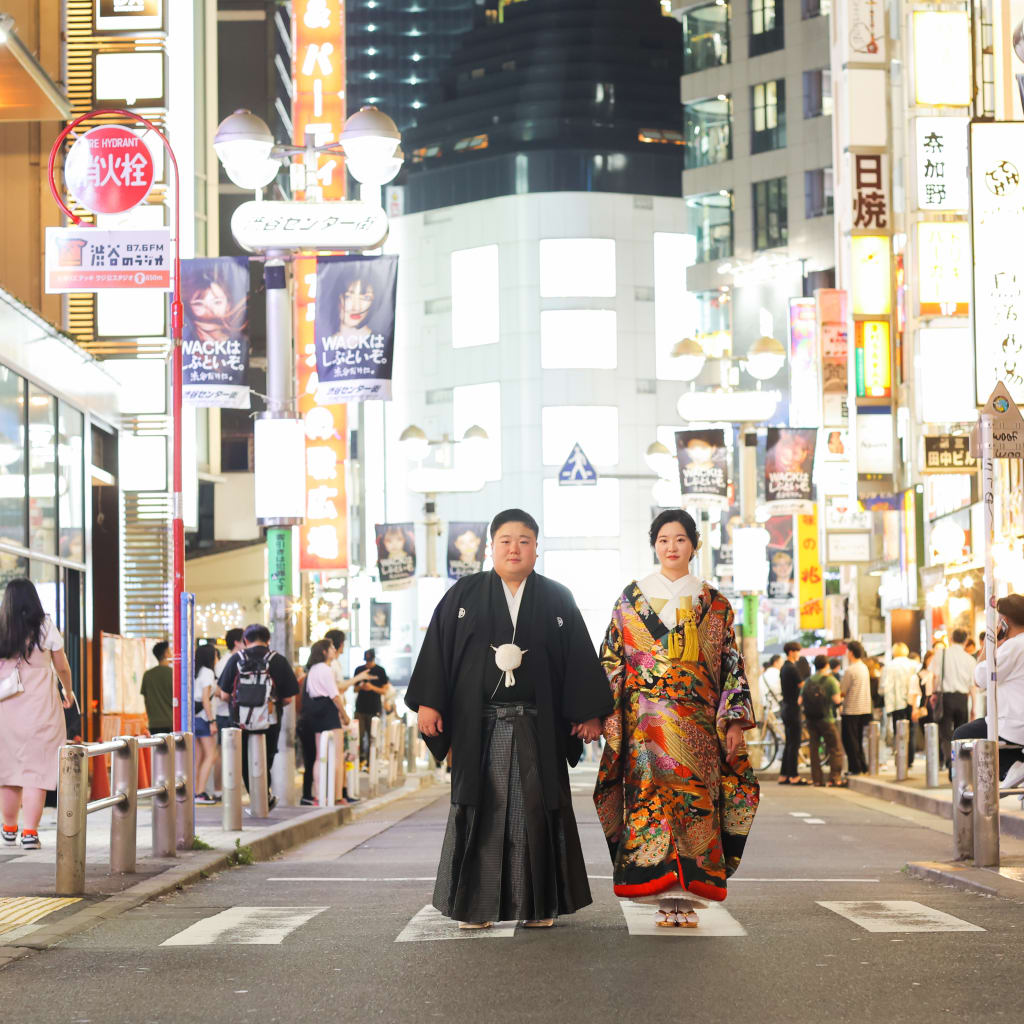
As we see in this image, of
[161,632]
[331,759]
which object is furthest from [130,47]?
[331,759]

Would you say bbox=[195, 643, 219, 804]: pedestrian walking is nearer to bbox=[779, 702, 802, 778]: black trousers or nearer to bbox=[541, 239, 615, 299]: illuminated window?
bbox=[779, 702, 802, 778]: black trousers

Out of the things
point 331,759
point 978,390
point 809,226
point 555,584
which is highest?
point 809,226

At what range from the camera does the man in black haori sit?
900 cm

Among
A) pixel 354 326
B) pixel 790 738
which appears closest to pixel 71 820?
pixel 354 326

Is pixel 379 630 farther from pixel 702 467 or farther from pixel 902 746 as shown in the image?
pixel 902 746

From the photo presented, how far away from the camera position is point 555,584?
30.5 ft

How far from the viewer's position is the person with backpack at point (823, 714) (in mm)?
26953

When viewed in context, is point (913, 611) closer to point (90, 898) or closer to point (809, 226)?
point (809, 226)

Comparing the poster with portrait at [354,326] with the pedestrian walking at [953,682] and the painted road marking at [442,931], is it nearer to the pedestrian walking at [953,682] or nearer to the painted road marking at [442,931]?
the pedestrian walking at [953,682]

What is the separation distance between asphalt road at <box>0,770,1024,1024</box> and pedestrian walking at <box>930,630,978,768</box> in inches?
512

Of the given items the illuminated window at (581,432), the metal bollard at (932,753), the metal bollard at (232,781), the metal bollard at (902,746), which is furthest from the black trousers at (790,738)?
the illuminated window at (581,432)

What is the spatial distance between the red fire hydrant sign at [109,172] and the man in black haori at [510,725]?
9.39 meters

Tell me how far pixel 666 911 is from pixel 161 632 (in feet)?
60.8

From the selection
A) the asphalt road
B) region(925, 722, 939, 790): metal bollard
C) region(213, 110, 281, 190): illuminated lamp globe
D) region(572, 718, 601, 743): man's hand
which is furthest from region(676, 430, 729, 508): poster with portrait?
region(572, 718, 601, 743): man's hand
